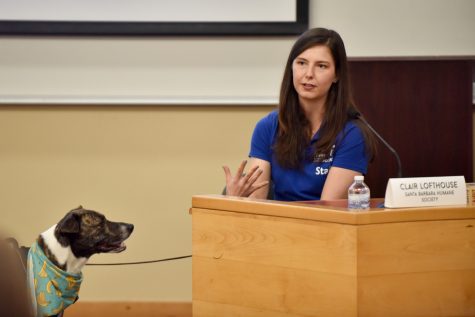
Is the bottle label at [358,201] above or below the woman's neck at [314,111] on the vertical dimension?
below

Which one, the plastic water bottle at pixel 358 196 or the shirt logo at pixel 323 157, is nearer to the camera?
the plastic water bottle at pixel 358 196

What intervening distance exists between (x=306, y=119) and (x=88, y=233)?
37.0 inches

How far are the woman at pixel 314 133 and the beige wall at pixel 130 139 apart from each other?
0.97 m

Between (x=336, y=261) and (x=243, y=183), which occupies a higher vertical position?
(x=243, y=183)

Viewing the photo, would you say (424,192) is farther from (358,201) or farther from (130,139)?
(130,139)

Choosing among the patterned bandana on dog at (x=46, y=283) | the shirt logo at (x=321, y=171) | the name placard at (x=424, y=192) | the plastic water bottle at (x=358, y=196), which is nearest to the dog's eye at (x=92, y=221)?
the patterned bandana on dog at (x=46, y=283)

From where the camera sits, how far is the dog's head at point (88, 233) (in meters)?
2.72

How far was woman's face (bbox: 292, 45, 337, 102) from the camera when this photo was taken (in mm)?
2654

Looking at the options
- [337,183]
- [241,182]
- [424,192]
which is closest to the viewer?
[424,192]

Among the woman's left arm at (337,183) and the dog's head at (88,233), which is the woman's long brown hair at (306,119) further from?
the dog's head at (88,233)

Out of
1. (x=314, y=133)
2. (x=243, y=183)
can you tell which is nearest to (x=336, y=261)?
(x=243, y=183)

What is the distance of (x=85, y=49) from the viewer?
12.1 ft

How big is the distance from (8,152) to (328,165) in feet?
6.20

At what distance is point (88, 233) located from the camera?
9.32 feet
